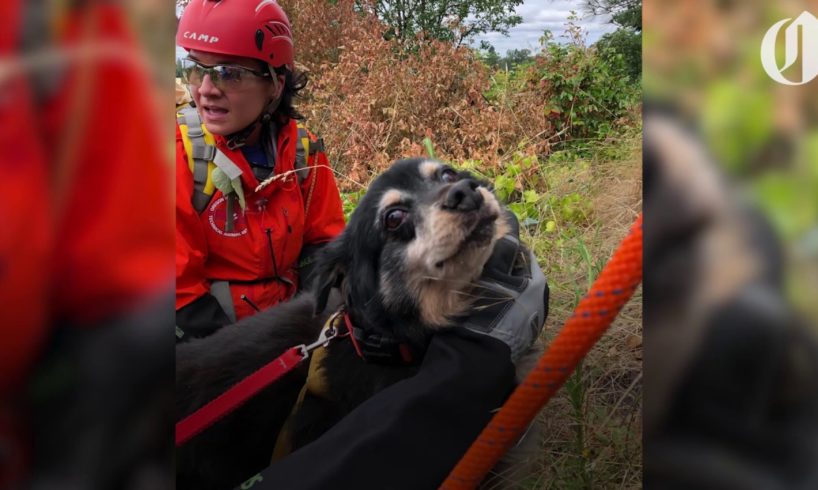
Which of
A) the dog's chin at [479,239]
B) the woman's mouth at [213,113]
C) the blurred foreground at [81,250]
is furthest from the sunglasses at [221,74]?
the blurred foreground at [81,250]

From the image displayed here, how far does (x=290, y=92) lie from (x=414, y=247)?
1.20m

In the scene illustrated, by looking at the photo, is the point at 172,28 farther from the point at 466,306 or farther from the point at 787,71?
the point at 466,306

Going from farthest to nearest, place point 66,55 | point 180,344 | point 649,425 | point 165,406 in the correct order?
1. point 180,344
2. point 649,425
3. point 165,406
4. point 66,55

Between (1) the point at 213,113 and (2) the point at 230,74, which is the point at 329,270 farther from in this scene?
(2) the point at 230,74

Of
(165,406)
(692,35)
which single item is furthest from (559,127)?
(165,406)

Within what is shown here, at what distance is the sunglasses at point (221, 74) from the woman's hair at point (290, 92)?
0.68 feet

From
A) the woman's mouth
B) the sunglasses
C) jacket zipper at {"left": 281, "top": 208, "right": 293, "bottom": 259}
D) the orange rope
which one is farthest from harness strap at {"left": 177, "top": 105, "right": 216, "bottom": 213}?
the orange rope

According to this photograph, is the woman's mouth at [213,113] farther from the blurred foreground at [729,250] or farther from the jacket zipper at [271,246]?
the blurred foreground at [729,250]

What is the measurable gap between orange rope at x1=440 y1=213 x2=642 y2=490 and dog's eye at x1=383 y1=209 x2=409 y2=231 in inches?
48.0

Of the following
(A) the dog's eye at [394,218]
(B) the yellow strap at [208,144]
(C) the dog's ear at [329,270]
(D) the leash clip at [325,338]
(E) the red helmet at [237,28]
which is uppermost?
(E) the red helmet at [237,28]

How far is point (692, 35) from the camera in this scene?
1104 millimetres

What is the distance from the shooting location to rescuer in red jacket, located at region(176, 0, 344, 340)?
2707 mm

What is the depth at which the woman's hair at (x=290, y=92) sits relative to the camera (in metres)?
3.18

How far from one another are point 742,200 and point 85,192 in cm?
103
